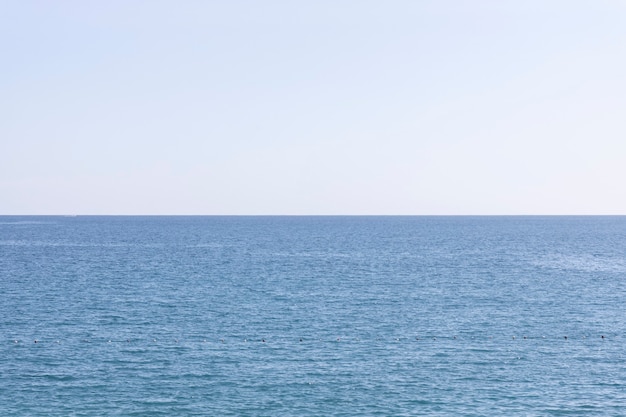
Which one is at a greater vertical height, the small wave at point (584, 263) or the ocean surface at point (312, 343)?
the small wave at point (584, 263)

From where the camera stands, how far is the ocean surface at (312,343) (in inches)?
1987

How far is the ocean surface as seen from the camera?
50.5 metres

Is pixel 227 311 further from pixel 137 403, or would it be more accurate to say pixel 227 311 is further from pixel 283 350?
pixel 137 403

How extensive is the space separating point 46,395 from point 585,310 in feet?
210

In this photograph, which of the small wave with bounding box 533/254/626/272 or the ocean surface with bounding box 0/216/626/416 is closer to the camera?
the ocean surface with bounding box 0/216/626/416

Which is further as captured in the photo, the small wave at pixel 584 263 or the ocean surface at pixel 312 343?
the small wave at pixel 584 263

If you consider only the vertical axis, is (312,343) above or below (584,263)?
below

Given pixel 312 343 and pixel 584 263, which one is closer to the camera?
pixel 312 343

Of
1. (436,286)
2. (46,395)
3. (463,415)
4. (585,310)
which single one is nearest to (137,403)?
(46,395)

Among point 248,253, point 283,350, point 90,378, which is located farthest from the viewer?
point 248,253

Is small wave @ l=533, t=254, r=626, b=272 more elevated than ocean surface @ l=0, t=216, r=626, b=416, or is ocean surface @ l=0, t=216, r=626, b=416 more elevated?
small wave @ l=533, t=254, r=626, b=272

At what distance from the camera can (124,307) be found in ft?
289

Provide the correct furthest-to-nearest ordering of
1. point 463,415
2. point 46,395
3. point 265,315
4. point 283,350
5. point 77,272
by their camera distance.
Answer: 1. point 77,272
2. point 265,315
3. point 283,350
4. point 46,395
5. point 463,415

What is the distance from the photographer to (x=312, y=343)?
6756 cm
